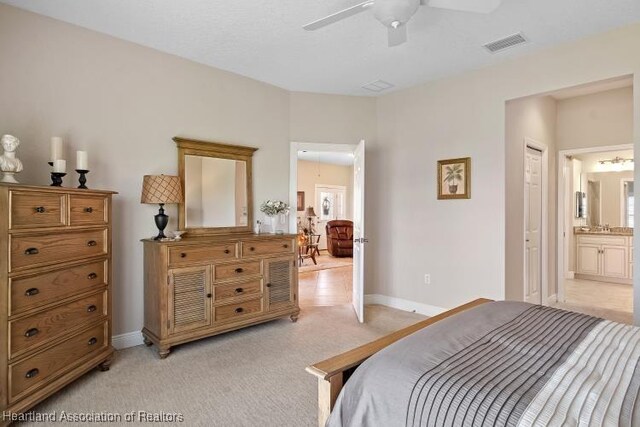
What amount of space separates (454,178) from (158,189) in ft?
10.1

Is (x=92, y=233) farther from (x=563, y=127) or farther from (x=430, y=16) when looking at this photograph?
(x=563, y=127)

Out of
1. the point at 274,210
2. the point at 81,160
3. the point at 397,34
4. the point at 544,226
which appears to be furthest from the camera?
the point at 544,226

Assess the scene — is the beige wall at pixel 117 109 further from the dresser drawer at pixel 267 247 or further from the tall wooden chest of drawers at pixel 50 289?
the dresser drawer at pixel 267 247

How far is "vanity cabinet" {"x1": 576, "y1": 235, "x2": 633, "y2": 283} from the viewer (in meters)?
5.69

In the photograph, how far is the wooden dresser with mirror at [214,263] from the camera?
295 centimetres

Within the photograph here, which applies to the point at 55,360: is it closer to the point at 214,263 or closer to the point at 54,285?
the point at 54,285

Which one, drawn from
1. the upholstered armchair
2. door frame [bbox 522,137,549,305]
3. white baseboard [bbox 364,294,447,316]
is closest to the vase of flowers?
white baseboard [bbox 364,294,447,316]

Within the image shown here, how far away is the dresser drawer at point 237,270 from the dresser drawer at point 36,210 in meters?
1.31

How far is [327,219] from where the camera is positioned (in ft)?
35.5

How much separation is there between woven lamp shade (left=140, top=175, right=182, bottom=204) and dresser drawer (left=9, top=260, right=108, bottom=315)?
0.65m

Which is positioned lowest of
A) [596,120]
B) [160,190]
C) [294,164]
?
[160,190]

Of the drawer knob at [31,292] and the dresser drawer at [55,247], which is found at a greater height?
the dresser drawer at [55,247]

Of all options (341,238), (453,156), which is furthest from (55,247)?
(341,238)

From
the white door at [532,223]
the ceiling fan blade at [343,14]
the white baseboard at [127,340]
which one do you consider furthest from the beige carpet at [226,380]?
the ceiling fan blade at [343,14]
